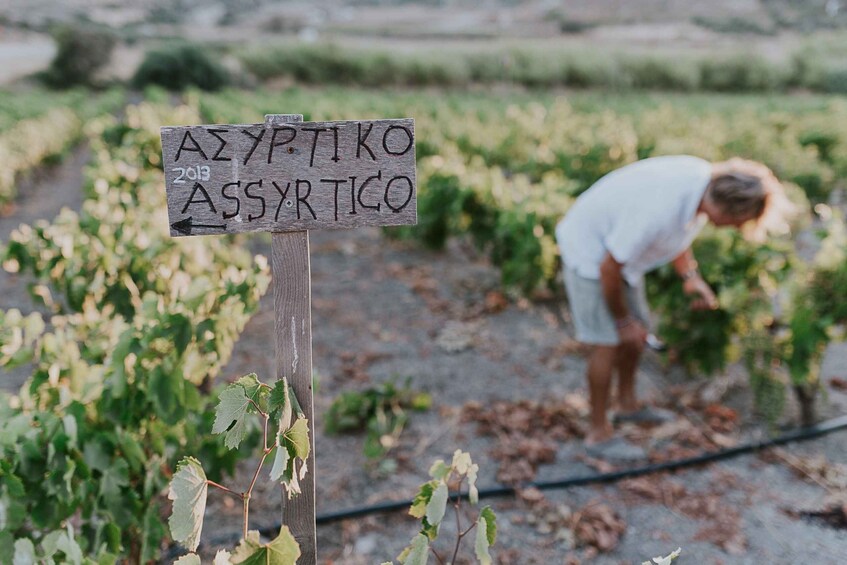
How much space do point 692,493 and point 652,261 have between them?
1055 mm

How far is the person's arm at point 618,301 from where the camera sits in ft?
9.53

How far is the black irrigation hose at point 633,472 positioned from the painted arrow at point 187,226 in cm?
164

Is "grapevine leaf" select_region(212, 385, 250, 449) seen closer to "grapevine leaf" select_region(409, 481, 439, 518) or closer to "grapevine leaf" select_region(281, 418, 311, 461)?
"grapevine leaf" select_region(281, 418, 311, 461)

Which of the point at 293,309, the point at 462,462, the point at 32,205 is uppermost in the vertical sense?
the point at 32,205

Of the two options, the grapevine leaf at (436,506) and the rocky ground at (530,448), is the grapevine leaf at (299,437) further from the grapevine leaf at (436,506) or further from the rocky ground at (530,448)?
the rocky ground at (530,448)

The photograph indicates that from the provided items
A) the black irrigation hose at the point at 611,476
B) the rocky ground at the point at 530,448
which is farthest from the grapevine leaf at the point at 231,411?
the black irrigation hose at the point at 611,476

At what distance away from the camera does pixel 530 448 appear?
3299mm

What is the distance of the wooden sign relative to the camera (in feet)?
4.71

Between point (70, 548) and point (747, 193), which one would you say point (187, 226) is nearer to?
point (70, 548)

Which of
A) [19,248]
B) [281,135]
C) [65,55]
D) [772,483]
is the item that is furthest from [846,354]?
[65,55]

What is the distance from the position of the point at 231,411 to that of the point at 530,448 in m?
2.31

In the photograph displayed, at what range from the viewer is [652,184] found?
286cm

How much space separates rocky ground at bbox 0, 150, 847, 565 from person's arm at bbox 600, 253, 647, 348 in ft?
2.08

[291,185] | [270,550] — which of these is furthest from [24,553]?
[291,185]
